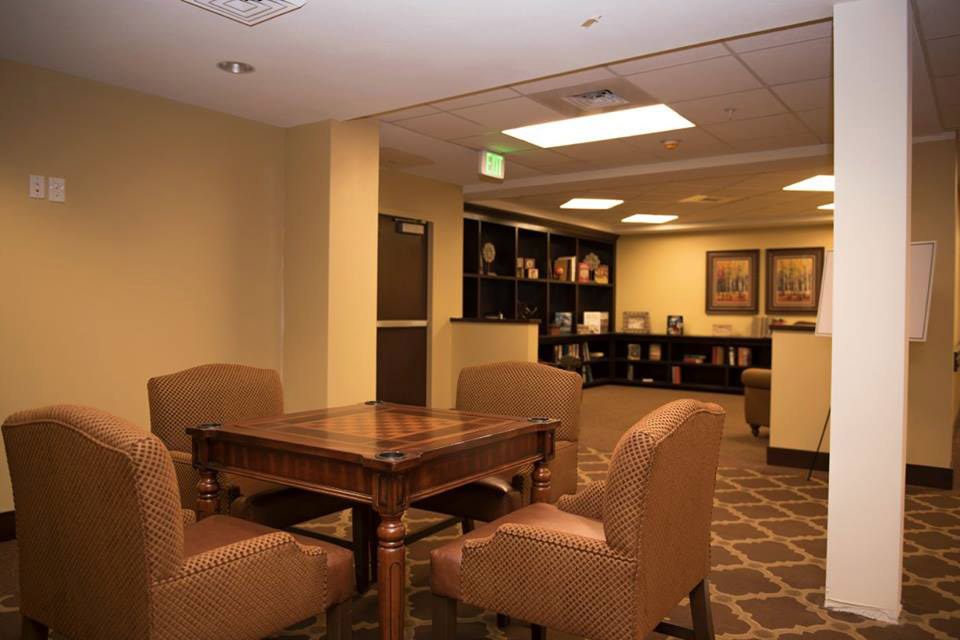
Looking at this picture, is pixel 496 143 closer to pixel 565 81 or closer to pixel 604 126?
pixel 604 126

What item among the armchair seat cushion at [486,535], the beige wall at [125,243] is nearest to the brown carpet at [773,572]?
the armchair seat cushion at [486,535]

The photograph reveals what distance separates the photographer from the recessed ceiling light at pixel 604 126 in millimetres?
5207

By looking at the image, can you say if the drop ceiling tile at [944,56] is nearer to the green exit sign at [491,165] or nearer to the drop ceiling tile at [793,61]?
the drop ceiling tile at [793,61]

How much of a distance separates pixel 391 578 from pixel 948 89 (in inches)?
177

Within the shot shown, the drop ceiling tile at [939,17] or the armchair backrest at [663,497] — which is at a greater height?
the drop ceiling tile at [939,17]

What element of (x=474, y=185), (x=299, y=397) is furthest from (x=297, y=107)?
(x=474, y=185)

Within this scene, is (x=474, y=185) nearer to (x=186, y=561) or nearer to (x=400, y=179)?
(x=400, y=179)

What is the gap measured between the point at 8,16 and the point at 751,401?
6.66m

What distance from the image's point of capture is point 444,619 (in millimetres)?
2146

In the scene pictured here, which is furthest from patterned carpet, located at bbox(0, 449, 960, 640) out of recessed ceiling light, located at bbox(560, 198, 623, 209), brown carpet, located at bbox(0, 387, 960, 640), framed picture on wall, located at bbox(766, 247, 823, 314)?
framed picture on wall, located at bbox(766, 247, 823, 314)

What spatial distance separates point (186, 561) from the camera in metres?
1.80

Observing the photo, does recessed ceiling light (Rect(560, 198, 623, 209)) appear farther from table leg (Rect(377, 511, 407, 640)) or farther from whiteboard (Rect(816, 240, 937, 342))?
table leg (Rect(377, 511, 407, 640))

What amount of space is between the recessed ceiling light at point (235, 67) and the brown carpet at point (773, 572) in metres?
2.71

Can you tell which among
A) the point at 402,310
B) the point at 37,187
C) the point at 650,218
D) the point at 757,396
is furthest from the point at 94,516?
the point at 650,218
